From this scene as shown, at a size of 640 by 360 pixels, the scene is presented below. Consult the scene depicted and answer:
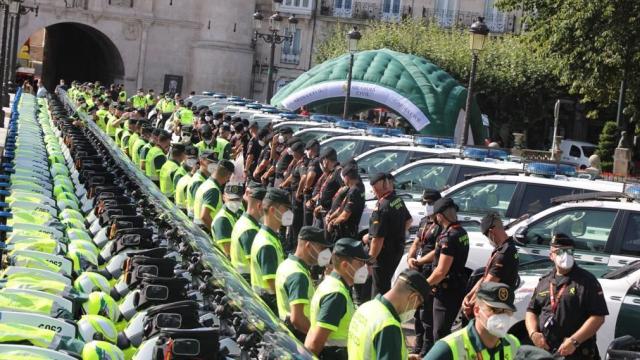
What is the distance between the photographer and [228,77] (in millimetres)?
58594

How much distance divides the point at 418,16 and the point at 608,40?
3069 cm

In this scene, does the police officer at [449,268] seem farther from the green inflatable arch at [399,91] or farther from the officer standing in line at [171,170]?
the green inflatable arch at [399,91]

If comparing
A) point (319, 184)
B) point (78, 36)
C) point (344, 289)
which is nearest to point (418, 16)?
point (78, 36)

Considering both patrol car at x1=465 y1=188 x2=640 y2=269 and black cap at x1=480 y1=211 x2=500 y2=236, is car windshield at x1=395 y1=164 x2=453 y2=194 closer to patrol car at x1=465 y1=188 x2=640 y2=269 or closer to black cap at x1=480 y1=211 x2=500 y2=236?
patrol car at x1=465 y1=188 x2=640 y2=269

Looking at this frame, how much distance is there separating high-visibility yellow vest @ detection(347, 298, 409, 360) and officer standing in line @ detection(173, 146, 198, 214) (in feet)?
23.2

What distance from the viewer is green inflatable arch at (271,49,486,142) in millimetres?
37281

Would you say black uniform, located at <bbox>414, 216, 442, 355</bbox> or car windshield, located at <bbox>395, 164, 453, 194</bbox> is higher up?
car windshield, located at <bbox>395, 164, 453, 194</bbox>

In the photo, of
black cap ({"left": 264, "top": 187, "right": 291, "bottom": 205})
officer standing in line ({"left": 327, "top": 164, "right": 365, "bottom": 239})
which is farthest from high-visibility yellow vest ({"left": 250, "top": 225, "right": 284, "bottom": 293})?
officer standing in line ({"left": 327, "top": 164, "right": 365, "bottom": 239})

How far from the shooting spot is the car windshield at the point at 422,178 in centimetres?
1620

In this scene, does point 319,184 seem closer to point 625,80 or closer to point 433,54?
point 625,80

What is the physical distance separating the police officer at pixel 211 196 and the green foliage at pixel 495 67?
37810 millimetres

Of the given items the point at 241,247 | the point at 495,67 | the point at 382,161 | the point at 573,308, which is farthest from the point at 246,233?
the point at 495,67

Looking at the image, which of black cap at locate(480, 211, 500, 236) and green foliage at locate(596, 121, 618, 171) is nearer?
black cap at locate(480, 211, 500, 236)

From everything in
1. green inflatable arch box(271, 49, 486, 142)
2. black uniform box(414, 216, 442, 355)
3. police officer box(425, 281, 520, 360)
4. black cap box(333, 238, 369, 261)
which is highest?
green inflatable arch box(271, 49, 486, 142)
